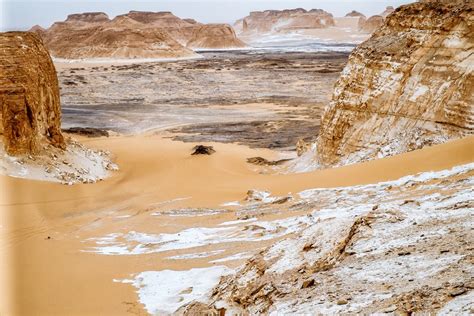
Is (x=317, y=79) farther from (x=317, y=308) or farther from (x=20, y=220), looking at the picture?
(x=317, y=308)

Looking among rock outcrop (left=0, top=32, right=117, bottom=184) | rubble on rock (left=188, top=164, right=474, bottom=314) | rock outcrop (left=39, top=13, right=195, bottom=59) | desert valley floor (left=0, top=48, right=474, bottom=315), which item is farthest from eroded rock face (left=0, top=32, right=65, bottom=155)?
rock outcrop (left=39, top=13, right=195, bottom=59)

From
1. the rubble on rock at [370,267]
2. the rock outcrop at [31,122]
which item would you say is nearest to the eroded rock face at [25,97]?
the rock outcrop at [31,122]

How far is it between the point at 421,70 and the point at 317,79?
29.1 metres

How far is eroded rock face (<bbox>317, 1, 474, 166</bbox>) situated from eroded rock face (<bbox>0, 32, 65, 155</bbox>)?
21.4ft

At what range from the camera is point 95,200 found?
30.7ft

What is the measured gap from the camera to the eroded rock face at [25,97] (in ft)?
33.0

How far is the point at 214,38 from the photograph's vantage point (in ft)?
291

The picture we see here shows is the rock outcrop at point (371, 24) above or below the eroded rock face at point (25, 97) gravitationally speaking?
above

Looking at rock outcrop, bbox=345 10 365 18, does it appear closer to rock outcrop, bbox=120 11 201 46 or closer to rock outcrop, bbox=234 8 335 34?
rock outcrop, bbox=234 8 335 34

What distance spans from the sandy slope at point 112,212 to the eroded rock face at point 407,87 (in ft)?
5.72

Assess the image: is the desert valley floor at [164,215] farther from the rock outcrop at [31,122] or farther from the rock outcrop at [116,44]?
the rock outcrop at [116,44]

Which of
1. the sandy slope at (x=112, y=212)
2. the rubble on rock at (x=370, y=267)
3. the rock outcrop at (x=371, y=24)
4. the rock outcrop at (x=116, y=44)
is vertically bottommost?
the sandy slope at (x=112, y=212)

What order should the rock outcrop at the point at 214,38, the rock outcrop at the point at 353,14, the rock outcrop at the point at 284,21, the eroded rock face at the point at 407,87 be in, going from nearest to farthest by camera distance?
1. the eroded rock face at the point at 407,87
2. the rock outcrop at the point at 214,38
3. the rock outcrop at the point at 284,21
4. the rock outcrop at the point at 353,14

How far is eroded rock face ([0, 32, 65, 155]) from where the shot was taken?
1007 cm
